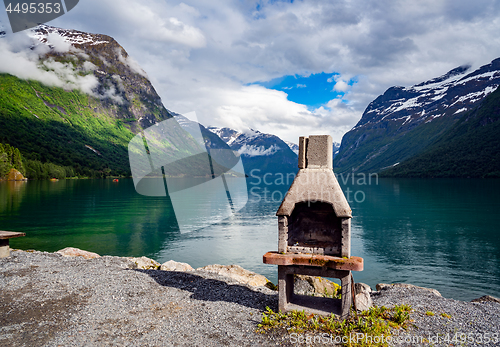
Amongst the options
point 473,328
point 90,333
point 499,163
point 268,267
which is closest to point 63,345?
point 90,333

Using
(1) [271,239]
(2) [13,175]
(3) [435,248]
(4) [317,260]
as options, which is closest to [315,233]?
(4) [317,260]

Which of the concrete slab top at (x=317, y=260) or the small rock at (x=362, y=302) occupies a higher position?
the concrete slab top at (x=317, y=260)

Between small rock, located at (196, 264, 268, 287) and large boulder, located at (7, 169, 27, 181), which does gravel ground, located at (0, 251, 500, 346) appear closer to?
small rock, located at (196, 264, 268, 287)

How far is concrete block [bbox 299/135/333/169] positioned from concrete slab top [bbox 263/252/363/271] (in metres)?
2.98

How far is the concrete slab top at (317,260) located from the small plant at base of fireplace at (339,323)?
56.5 inches

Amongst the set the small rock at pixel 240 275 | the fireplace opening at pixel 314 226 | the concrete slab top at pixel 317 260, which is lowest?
the small rock at pixel 240 275

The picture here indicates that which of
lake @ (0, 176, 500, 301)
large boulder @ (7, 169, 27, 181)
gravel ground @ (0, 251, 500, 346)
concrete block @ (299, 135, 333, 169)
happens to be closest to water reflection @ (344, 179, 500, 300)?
lake @ (0, 176, 500, 301)

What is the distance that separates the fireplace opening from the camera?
35.4 ft

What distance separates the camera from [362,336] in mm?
7891

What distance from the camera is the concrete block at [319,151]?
10.2 meters

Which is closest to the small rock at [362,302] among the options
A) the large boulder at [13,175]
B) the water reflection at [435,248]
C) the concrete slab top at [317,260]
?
the concrete slab top at [317,260]

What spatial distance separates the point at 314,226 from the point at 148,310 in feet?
Answer: 20.3

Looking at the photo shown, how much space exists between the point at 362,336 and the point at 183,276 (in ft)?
25.3

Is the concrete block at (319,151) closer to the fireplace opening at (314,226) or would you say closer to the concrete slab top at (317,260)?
the fireplace opening at (314,226)
